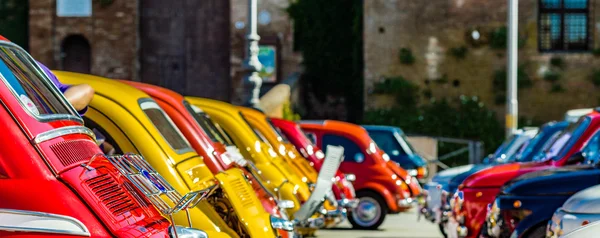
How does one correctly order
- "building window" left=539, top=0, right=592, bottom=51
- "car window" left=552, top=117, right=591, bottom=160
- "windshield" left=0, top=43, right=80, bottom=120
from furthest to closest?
"building window" left=539, top=0, right=592, bottom=51 → "car window" left=552, top=117, right=591, bottom=160 → "windshield" left=0, top=43, right=80, bottom=120

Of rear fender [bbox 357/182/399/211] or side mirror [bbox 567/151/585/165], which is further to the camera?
rear fender [bbox 357/182/399/211]

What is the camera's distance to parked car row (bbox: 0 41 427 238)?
5496 mm

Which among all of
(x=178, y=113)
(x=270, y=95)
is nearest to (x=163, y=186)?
(x=178, y=113)

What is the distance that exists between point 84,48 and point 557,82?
17.5 metres

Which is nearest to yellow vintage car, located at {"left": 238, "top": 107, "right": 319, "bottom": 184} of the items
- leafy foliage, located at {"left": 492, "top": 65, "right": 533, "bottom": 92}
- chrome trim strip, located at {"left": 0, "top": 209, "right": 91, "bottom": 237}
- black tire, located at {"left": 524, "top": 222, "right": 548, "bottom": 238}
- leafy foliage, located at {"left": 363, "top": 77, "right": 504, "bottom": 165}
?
black tire, located at {"left": 524, "top": 222, "right": 548, "bottom": 238}

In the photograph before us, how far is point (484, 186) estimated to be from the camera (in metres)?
13.7

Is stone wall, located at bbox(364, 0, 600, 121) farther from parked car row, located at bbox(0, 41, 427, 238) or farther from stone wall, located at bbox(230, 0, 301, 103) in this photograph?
parked car row, located at bbox(0, 41, 427, 238)

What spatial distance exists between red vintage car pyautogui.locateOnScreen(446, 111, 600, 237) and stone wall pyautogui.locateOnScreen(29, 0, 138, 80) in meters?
38.4

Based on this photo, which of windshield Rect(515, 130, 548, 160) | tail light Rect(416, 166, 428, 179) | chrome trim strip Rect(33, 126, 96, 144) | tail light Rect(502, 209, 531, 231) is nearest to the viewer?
chrome trim strip Rect(33, 126, 96, 144)

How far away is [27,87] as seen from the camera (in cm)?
605

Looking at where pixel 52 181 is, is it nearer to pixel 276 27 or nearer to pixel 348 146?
pixel 348 146

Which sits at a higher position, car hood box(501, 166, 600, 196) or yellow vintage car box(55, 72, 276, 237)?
yellow vintage car box(55, 72, 276, 237)

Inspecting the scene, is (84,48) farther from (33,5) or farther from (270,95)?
(270,95)

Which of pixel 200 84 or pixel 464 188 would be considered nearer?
pixel 464 188
